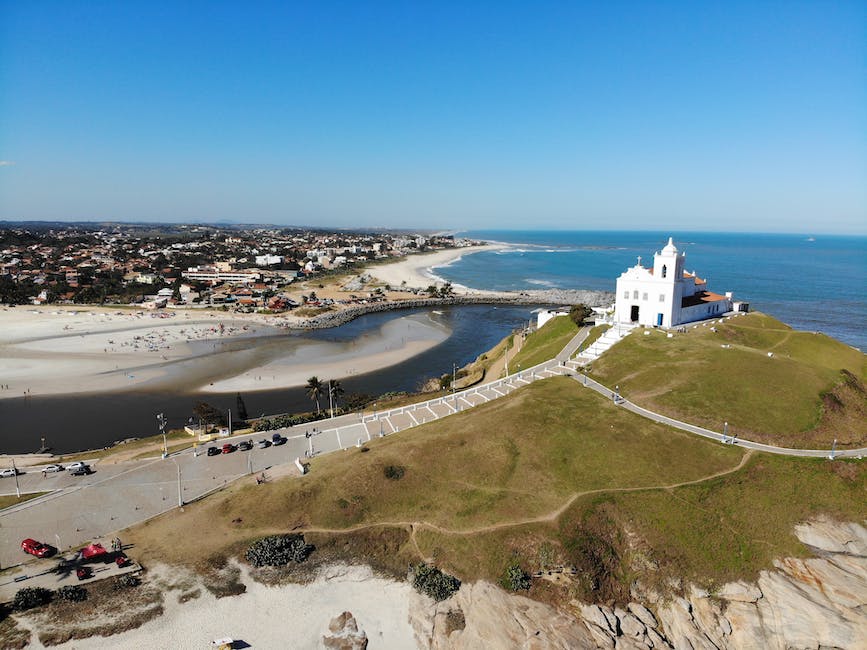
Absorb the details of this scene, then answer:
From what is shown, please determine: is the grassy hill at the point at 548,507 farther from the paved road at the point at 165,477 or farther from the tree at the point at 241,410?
the tree at the point at 241,410

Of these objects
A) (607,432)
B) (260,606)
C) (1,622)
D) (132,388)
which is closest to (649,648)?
(607,432)

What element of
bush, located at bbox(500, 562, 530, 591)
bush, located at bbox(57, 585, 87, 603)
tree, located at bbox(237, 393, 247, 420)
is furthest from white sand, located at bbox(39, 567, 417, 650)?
tree, located at bbox(237, 393, 247, 420)

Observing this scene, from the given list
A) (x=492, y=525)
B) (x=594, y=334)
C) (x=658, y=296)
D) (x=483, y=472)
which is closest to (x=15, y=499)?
(x=483, y=472)

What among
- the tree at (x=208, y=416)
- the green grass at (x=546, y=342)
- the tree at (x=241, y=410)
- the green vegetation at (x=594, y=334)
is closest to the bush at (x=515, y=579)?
the green grass at (x=546, y=342)

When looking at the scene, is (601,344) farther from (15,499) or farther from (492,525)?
(15,499)

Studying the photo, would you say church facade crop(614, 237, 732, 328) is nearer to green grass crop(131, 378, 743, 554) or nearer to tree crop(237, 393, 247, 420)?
green grass crop(131, 378, 743, 554)
